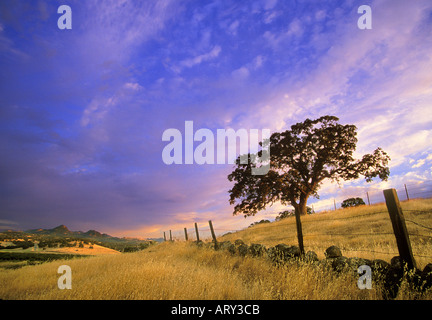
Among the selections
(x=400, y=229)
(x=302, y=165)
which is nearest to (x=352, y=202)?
(x=302, y=165)

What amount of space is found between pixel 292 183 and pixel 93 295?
2338cm

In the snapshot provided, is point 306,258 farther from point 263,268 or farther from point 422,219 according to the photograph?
point 422,219

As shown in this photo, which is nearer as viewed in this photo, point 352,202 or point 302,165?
point 302,165

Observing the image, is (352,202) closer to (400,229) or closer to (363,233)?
(363,233)

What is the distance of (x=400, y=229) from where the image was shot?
5.39m

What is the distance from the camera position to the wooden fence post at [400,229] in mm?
5207

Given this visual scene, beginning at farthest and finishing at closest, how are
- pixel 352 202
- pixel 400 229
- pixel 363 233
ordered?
pixel 352 202 < pixel 363 233 < pixel 400 229

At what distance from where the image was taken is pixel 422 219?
15172mm

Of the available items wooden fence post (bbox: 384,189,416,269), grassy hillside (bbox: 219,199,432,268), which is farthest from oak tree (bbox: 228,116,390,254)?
wooden fence post (bbox: 384,189,416,269)

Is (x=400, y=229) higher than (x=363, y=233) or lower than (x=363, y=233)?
higher

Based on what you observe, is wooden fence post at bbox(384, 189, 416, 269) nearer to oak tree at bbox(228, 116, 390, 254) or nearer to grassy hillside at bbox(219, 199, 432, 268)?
grassy hillside at bbox(219, 199, 432, 268)

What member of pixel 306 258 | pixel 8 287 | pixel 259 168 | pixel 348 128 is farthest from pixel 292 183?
pixel 8 287

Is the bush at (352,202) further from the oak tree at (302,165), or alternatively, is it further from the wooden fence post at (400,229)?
the wooden fence post at (400,229)
